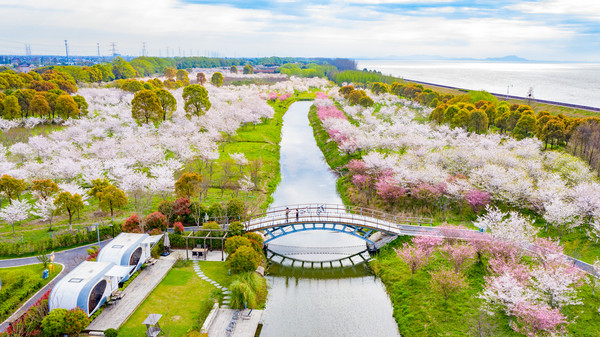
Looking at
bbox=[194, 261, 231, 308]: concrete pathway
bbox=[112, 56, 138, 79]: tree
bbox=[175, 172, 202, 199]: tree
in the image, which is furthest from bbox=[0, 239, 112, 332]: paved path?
bbox=[112, 56, 138, 79]: tree

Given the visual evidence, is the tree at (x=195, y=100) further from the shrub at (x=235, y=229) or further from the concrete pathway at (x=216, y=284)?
the concrete pathway at (x=216, y=284)

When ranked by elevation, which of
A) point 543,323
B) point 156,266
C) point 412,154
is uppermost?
point 412,154

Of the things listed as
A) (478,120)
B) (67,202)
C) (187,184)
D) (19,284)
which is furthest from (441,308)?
(478,120)

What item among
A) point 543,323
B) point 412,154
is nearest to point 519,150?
point 412,154

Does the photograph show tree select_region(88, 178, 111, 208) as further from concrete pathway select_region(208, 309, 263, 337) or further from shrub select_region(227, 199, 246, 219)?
concrete pathway select_region(208, 309, 263, 337)

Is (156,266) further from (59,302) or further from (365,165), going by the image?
(365,165)

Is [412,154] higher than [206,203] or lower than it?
higher
